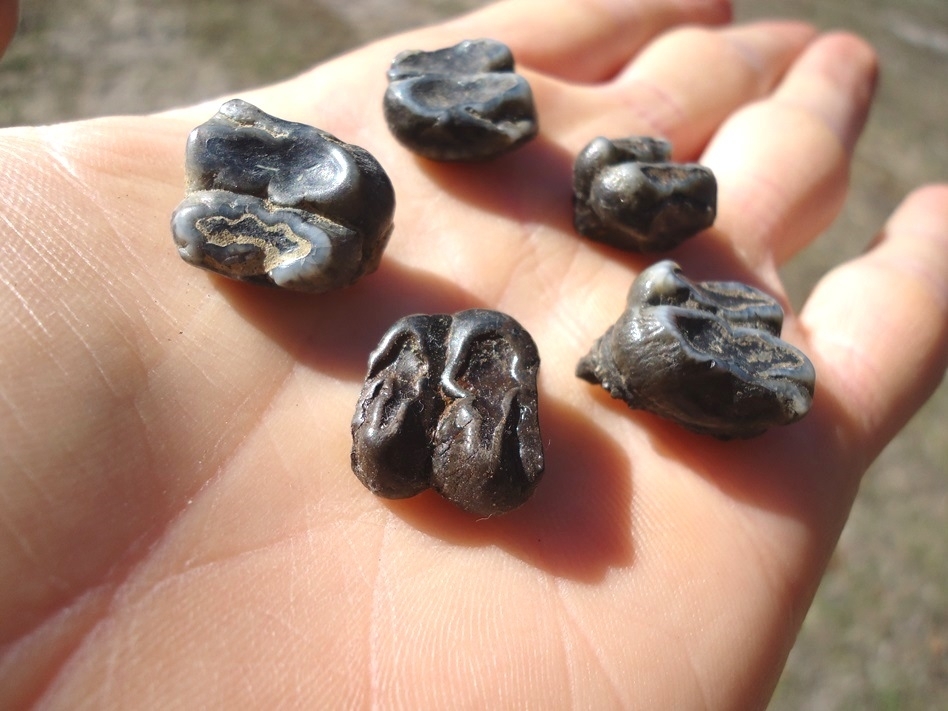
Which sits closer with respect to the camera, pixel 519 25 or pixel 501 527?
pixel 501 527

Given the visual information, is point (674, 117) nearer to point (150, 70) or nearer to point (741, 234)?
point (741, 234)

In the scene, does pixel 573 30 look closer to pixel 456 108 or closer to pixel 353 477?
pixel 456 108

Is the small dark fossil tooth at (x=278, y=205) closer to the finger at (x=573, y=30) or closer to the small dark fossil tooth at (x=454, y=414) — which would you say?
the small dark fossil tooth at (x=454, y=414)

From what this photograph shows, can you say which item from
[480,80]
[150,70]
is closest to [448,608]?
[480,80]

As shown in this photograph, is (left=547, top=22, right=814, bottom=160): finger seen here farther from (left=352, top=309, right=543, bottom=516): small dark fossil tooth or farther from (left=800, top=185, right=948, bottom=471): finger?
(left=352, top=309, right=543, bottom=516): small dark fossil tooth

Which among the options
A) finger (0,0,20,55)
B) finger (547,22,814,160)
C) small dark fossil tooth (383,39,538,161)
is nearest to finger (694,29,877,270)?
finger (547,22,814,160)
